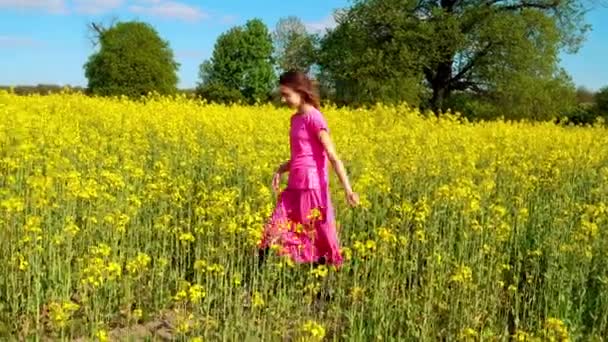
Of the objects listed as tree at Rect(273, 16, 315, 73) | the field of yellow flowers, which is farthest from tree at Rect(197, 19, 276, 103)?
the field of yellow flowers

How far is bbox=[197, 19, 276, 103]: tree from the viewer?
180 feet

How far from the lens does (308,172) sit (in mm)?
6191

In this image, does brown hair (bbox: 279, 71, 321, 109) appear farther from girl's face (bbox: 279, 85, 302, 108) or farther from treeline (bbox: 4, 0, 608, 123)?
treeline (bbox: 4, 0, 608, 123)

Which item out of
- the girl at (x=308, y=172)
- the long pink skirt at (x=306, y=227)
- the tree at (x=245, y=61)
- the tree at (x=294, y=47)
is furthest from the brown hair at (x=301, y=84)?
the tree at (x=245, y=61)

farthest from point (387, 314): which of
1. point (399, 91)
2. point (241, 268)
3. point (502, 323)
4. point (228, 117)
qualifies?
point (399, 91)

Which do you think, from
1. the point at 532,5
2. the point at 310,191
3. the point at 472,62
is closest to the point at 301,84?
the point at 310,191

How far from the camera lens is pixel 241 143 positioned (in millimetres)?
9867

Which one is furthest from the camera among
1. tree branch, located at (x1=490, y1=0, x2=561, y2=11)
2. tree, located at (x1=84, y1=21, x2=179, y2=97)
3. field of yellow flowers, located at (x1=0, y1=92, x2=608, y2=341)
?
tree branch, located at (x1=490, y1=0, x2=561, y2=11)

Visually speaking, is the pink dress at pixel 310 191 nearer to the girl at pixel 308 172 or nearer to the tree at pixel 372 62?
the girl at pixel 308 172

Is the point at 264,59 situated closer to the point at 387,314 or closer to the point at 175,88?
the point at 175,88

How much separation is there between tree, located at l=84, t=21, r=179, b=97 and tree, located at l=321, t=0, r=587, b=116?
24.9ft

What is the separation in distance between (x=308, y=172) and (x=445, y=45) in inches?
1160

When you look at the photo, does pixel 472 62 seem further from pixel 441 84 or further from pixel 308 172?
pixel 308 172

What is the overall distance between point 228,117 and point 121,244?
8610mm
